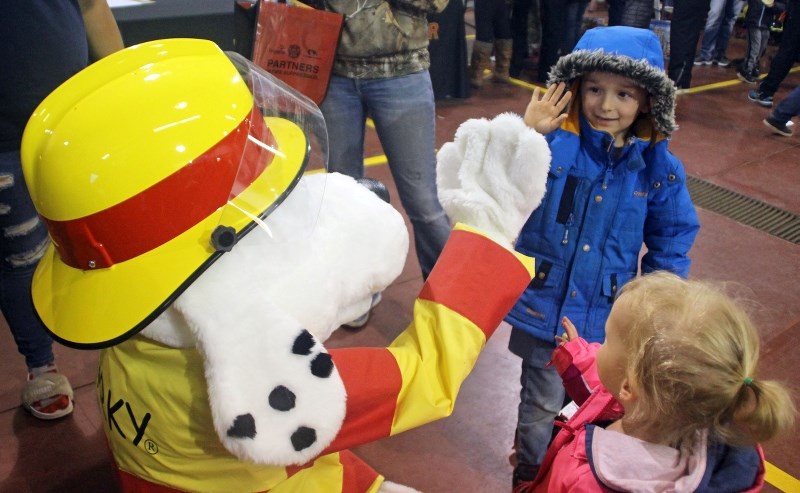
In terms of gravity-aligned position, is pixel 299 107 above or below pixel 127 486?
above

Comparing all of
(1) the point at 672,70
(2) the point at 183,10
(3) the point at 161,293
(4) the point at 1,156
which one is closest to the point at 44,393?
(4) the point at 1,156

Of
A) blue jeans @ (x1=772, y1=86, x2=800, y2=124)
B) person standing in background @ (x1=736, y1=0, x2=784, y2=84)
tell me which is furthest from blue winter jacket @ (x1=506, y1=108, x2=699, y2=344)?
person standing in background @ (x1=736, y1=0, x2=784, y2=84)

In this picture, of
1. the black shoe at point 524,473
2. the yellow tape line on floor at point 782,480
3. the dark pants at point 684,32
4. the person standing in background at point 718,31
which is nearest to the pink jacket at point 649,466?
the black shoe at point 524,473

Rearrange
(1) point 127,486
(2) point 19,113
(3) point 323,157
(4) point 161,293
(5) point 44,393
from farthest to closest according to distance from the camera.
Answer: (5) point 44,393, (2) point 19,113, (1) point 127,486, (3) point 323,157, (4) point 161,293

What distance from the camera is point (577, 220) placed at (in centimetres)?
213

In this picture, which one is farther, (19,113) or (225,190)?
(19,113)

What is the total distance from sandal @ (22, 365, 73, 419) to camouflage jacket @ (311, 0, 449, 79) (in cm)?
156

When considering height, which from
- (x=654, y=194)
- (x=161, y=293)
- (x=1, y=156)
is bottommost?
(x=654, y=194)

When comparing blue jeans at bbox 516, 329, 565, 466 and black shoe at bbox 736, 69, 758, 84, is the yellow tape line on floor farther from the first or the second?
black shoe at bbox 736, 69, 758, 84

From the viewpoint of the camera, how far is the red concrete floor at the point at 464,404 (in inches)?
97.4

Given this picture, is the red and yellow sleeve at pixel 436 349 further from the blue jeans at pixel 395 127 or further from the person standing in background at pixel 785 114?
the person standing in background at pixel 785 114

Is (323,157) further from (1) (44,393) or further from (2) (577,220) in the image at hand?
(1) (44,393)

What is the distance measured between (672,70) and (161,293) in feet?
21.9

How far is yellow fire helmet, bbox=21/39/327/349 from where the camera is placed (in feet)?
3.50
